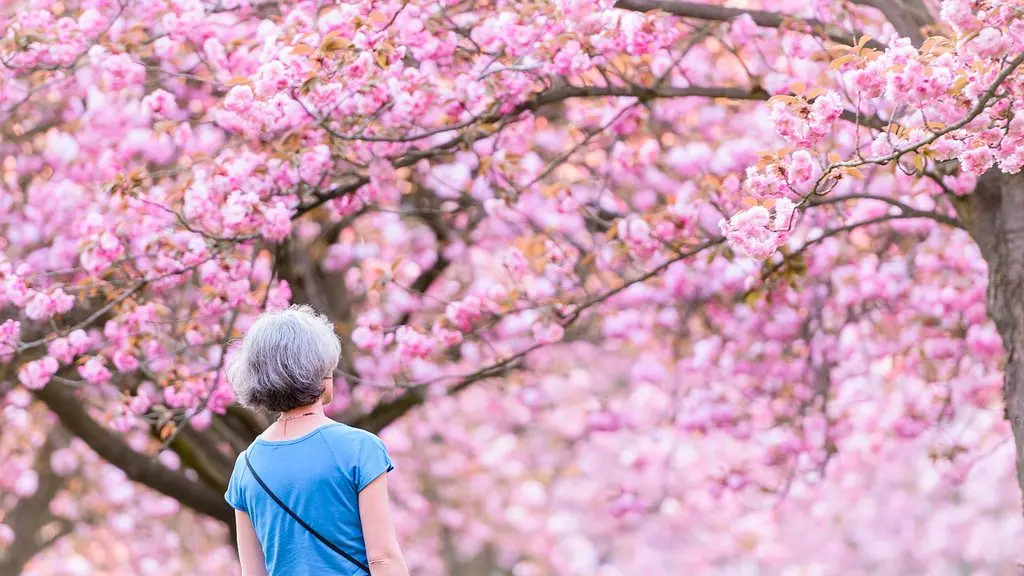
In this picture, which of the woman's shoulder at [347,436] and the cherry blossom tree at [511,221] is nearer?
the woman's shoulder at [347,436]

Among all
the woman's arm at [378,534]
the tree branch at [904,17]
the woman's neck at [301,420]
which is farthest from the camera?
the tree branch at [904,17]

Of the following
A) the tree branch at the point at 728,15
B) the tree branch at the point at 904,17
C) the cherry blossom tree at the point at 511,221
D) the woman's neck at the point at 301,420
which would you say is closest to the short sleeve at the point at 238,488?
the woman's neck at the point at 301,420

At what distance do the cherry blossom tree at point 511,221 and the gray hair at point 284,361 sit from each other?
136cm

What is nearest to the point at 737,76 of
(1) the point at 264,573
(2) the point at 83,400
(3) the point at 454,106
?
(3) the point at 454,106

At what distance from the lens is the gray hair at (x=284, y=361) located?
3236 millimetres

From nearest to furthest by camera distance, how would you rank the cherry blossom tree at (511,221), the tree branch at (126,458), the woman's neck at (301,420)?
1. the woman's neck at (301,420)
2. the cherry blossom tree at (511,221)
3. the tree branch at (126,458)

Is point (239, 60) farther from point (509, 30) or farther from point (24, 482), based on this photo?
point (24, 482)

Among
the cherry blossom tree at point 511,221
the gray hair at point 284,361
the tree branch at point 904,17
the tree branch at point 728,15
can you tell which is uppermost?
the tree branch at point 904,17

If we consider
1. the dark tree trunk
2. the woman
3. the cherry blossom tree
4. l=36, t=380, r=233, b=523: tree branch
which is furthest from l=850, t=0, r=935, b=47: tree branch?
l=36, t=380, r=233, b=523: tree branch

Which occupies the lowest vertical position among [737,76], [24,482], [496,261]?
[24,482]

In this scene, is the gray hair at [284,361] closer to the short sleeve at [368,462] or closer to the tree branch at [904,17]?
the short sleeve at [368,462]

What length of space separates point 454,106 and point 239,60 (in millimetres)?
1109

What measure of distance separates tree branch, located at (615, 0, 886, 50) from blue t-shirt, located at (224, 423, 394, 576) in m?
2.94

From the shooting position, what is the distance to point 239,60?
6.20 metres
